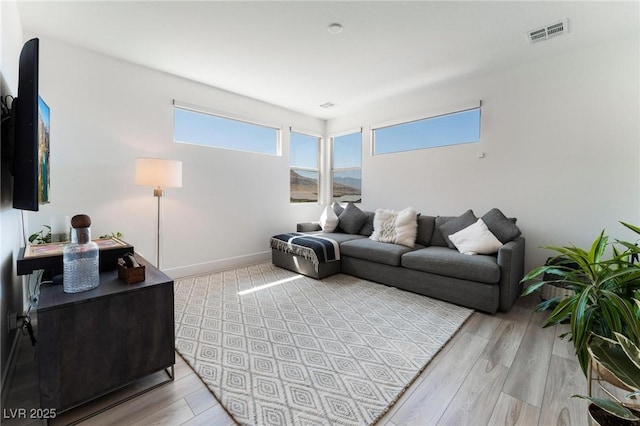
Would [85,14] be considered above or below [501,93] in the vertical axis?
above

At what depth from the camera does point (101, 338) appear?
132 cm

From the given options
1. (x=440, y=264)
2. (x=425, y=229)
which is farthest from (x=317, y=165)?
(x=440, y=264)

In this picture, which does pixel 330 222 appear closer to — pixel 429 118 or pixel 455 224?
pixel 455 224

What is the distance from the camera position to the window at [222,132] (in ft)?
11.5

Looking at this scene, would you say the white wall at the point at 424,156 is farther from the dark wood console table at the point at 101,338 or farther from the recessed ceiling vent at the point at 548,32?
the dark wood console table at the point at 101,338

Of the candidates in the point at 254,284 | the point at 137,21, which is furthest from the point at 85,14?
the point at 254,284

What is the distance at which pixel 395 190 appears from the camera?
4.24 metres

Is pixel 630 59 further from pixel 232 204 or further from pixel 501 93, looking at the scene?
pixel 232 204

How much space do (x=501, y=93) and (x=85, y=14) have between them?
14.3 feet

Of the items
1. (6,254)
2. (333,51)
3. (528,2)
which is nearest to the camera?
(6,254)

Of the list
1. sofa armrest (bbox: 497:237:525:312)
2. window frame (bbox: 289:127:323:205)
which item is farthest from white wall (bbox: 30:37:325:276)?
sofa armrest (bbox: 497:237:525:312)

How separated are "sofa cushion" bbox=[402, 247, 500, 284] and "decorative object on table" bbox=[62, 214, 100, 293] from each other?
2.71 meters

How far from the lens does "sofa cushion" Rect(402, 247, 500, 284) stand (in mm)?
2441

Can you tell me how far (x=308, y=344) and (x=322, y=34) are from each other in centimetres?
270
